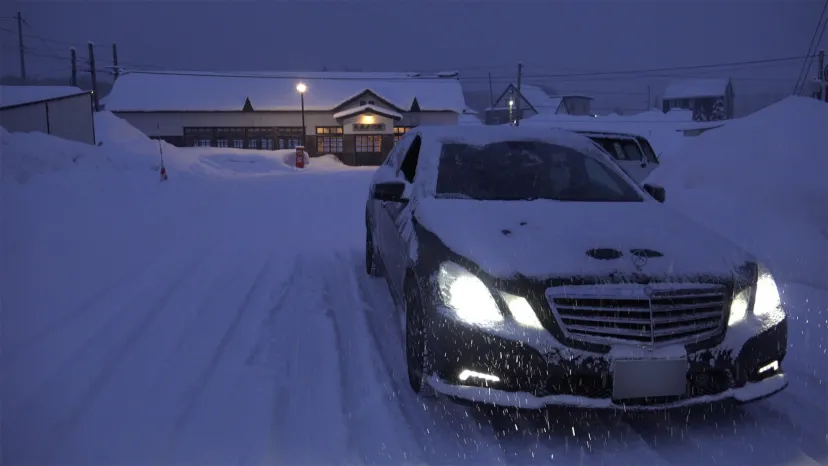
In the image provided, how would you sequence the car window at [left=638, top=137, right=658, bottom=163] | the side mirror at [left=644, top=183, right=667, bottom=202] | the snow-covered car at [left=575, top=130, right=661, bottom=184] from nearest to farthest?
the side mirror at [left=644, top=183, right=667, bottom=202] < the snow-covered car at [left=575, top=130, right=661, bottom=184] < the car window at [left=638, top=137, right=658, bottom=163]

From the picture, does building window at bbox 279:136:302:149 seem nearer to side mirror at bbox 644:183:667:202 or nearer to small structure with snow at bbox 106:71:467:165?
small structure with snow at bbox 106:71:467:165

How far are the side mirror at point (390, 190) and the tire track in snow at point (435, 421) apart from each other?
3.55ft

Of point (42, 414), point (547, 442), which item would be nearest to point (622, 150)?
point (547, 442)

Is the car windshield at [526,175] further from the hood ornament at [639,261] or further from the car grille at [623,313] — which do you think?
the car grille at [623,313]

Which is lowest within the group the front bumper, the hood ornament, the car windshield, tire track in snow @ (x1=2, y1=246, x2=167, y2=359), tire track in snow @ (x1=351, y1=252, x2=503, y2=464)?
tire track in snow @ (x1=351, y1=252, x2=503, y2=464)

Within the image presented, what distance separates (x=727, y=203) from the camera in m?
7.90

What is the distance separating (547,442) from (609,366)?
565 mm

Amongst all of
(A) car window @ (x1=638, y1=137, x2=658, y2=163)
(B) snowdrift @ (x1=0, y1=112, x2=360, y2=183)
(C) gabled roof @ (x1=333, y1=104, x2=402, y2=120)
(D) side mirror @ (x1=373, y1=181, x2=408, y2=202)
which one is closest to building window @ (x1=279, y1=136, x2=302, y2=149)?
(C) gabled roof @ (x1=333, y1=104, x2=402, y2=120)

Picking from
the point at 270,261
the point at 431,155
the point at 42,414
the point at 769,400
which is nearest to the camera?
the point at 42,414

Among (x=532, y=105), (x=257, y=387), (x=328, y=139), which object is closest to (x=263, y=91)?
(x=328, y=139)

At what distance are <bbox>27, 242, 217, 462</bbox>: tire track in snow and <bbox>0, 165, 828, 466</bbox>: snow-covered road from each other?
2 cm

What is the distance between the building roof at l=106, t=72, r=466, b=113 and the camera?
45.9 meters

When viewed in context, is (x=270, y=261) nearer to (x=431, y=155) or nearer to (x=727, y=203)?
(x=431, y=155)

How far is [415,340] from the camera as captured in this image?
3.63 metres
